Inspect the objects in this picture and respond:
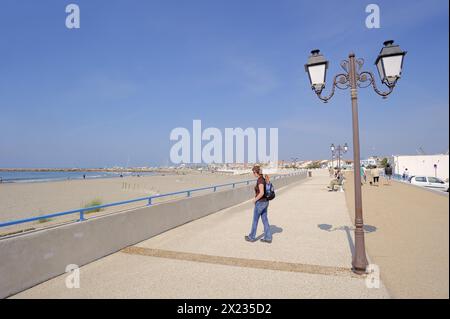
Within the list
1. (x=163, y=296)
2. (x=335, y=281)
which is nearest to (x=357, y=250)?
(x=335, y=281)

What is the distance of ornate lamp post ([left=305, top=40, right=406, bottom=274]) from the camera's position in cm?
455

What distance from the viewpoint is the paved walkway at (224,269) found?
3.78 metres

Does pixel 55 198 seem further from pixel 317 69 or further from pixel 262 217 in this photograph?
pixel 317 69

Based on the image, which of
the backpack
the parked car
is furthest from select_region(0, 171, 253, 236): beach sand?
the parked car

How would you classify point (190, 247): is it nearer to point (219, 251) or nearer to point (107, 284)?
point (219, 251)

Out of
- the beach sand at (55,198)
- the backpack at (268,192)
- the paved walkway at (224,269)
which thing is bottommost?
the beach sand at (55,198)

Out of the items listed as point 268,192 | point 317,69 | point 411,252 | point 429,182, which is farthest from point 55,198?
point 429,182

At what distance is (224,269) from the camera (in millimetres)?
4645

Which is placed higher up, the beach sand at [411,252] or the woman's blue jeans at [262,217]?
the woman's blue jeans at [262,217]

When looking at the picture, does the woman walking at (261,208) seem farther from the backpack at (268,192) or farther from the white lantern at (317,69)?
the white lantern at (317,69)

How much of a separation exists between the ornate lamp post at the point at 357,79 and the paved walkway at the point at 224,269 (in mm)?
529

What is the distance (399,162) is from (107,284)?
5464 centimetres

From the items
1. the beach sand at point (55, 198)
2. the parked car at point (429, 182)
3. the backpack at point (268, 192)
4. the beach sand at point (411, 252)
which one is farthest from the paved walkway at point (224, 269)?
the parked car at point (429, 182)

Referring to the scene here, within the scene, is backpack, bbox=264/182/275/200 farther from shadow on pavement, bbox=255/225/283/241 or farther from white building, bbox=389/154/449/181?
white building, bbox=389/154/449/181
